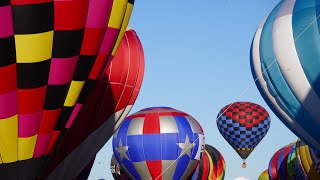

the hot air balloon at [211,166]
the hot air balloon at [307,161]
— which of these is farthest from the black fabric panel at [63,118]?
the hot air balloon at [211,166]

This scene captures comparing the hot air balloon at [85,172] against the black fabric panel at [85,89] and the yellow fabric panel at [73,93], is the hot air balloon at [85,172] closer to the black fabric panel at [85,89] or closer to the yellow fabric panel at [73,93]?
the black fabric panel at [85,89]

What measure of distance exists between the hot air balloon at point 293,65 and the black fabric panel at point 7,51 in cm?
664

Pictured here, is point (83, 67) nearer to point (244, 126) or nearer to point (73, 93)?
point (73, 93)

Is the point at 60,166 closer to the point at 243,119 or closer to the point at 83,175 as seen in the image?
the point at 83,175

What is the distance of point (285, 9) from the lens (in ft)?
45.7

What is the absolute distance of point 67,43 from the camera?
8672mm

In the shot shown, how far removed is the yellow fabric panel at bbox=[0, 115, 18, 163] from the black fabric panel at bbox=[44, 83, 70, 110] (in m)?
0.52

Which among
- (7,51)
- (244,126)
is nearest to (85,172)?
(7,51)

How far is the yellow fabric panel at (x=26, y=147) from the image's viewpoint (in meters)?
8.55

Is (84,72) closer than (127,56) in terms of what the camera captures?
Yes

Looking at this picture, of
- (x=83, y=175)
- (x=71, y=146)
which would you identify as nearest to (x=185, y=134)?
(x=83, y=175)

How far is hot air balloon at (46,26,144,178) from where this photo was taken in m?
12.3

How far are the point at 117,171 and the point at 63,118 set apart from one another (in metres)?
14.2

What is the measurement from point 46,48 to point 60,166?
3828mm
